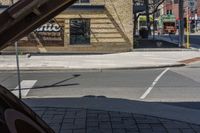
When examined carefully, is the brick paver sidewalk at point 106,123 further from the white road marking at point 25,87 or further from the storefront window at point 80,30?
the storefront window at point 80,30

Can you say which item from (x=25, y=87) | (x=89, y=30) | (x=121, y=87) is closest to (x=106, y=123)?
(x=121, y=87)

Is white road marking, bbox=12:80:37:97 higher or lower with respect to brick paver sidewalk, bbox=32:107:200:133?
lower

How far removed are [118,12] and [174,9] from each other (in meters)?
94.0

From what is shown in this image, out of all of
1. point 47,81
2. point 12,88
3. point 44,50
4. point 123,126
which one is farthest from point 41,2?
point 44,50

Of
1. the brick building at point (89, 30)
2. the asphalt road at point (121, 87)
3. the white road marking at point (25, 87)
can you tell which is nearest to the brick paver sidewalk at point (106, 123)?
the asphalt road at point (121, 87)

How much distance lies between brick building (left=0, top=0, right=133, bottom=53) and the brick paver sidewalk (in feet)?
69.6

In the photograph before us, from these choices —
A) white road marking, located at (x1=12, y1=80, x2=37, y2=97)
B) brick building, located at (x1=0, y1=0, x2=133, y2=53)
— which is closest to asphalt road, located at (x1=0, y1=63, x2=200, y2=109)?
white road marking, located at (x1=12, y1=80, x2=37, y2=97)

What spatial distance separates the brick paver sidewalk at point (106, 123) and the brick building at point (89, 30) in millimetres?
21203

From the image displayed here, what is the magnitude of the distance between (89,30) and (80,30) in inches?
23.3

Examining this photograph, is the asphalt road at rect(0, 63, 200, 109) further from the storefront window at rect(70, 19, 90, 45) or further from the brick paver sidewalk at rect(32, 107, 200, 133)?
the storefront window at rect(70, 19, 90, 45)

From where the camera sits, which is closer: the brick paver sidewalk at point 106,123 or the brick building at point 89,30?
the brick paver sidewalk at point 106,123

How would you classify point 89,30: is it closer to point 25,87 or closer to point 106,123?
point 25,87

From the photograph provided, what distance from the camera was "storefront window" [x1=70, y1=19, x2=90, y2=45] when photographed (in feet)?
99.6

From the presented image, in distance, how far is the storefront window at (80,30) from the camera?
99.6 ft
